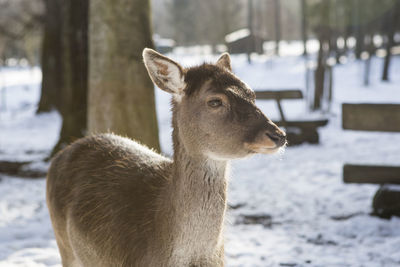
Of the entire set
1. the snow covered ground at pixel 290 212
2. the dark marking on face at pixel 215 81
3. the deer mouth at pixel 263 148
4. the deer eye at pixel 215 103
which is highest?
the dark marking on face at pixel 215 81

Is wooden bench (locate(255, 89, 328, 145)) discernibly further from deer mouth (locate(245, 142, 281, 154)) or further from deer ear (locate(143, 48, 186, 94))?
deer mouth (locate(245, 142, 281, 154))

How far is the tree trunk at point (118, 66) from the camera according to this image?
261 inches

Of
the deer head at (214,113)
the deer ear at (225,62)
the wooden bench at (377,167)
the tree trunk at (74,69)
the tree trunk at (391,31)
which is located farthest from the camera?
the tree trunk at (391,31)

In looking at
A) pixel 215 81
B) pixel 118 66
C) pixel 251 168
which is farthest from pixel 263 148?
pixel 251 168

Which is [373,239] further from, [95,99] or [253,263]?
[95,99]

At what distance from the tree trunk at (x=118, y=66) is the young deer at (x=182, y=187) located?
10.9ft

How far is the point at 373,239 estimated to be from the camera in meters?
5.37

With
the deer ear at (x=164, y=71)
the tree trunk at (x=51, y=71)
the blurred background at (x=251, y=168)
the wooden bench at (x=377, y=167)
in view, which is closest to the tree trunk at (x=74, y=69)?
the blurred background at (x=251, y=168)

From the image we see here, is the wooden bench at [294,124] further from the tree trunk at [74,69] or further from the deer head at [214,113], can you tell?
the deer head at [214,113]

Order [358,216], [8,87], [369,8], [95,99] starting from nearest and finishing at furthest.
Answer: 1. [358,216]
2. [95,99]
3. [8,87]
4. [369,8]

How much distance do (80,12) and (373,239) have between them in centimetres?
704

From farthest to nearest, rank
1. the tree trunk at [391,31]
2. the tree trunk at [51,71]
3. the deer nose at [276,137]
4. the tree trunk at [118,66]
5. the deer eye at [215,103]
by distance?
the tree trunk at [391,31]
the tree trunk at [51,71]
the tree trunk at [118,66]
the deer eye at [215,103]
the deer nose at [276,137]

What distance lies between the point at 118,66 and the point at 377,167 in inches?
153

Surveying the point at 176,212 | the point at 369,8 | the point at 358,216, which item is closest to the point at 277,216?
the point at 358,216
